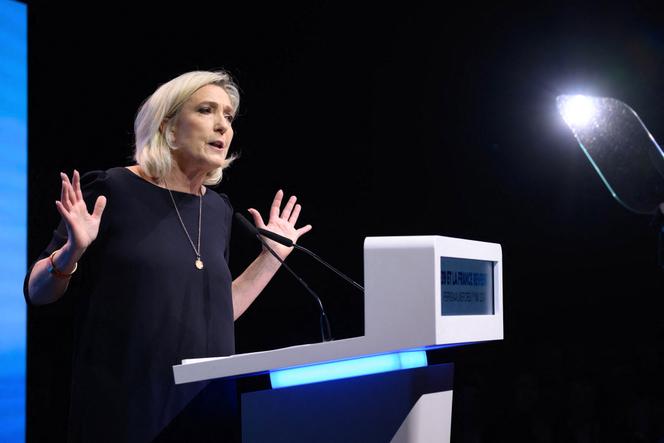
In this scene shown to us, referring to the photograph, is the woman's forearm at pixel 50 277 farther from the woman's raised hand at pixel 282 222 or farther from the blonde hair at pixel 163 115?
the woman's raised hand at pixel 282 222

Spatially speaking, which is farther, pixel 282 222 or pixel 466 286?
pixel 282 222

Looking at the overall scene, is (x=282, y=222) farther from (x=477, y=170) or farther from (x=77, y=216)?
(x=477, y=170)

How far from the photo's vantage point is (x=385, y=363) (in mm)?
1248

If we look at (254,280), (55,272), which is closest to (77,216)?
(55,272)

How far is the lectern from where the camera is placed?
3.62 feet

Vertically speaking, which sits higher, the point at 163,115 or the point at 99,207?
the point at 163,115

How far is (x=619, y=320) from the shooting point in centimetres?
423

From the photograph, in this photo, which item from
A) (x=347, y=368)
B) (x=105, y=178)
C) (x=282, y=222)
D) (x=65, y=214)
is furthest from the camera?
(x=282, y=222)

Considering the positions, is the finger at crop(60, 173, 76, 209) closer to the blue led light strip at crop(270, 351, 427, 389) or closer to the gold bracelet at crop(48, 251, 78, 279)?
the gold bracelet at crop(48, 251, 78, 279)

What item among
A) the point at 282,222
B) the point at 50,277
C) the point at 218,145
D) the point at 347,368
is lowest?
the point at 347,368

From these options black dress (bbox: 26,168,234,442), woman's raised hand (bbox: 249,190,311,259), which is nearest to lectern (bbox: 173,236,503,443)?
black dress (bbox: 26,168,234,442)

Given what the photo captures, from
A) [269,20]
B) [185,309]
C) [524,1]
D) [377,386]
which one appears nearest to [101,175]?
[185,309]

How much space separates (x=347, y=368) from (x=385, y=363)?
0.07 metres

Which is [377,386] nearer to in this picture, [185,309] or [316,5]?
[185,309]
